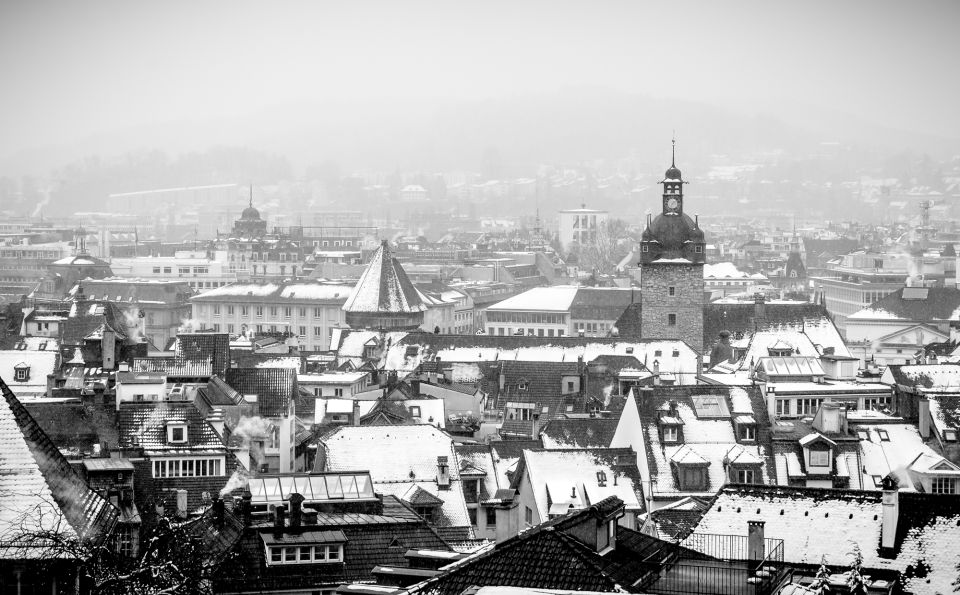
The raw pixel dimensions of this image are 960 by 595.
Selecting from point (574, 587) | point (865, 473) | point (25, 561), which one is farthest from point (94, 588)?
point (865, 473)

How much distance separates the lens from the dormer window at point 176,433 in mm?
43250

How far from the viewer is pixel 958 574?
82.5 ft

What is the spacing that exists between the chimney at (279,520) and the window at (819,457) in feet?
62.8

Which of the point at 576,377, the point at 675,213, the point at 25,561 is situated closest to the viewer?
the point at 25,561

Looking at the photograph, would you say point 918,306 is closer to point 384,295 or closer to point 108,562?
point 384,295

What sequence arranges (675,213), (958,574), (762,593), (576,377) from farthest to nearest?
(675,213) → (576,377) → (958,574) → (762,593)

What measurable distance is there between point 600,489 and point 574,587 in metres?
24.5

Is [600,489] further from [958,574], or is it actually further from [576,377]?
[576,377]

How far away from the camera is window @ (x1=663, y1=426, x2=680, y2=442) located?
48969mm

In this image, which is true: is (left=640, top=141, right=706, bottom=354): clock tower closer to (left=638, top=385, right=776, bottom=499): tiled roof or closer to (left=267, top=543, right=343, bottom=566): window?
(left=638, top=385, right=776, bottom=499): tiled roof

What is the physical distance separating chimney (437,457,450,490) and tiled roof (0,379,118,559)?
2328cm

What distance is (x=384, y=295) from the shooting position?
326ft

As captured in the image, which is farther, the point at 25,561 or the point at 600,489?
the point at 600,489

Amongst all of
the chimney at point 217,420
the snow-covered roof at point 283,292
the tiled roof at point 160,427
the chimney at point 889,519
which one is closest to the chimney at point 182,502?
the tiled roof at point 160,427
